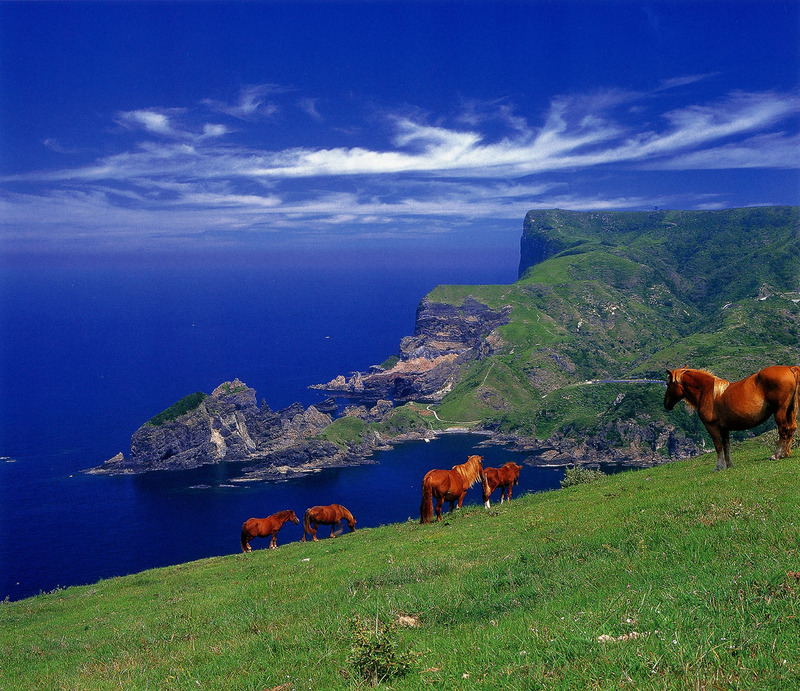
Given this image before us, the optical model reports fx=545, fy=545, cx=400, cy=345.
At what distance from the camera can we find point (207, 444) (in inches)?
7362

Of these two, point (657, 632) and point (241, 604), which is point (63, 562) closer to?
point (241, 604)

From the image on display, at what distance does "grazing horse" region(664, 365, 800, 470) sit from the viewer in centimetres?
1556

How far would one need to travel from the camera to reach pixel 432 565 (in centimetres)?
1462

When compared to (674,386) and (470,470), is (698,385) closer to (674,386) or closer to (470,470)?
(674,386)

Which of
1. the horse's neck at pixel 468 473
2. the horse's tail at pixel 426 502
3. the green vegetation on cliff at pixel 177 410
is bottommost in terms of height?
the green vegetation on cliff at pixel 177 410

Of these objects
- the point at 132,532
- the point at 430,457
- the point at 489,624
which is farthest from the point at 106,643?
the point at 430,457

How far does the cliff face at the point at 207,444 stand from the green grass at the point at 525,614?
169481mm

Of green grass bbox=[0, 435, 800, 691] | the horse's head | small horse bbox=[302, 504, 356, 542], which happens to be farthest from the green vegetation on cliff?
the horse's head

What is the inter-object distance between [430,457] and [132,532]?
95343 mm

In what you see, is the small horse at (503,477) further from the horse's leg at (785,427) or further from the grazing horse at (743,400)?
the horse's leg at (785,427)

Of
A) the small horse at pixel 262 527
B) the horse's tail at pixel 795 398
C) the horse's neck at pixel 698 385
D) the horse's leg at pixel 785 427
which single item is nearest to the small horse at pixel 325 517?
the small horse at pixel 262 527

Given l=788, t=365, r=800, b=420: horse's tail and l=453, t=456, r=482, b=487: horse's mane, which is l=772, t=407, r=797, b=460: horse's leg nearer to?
l=788, t=365, r=800, b=420: horse's tail

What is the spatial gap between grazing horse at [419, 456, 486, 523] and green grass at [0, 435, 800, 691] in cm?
428

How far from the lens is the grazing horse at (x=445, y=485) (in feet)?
80.0
